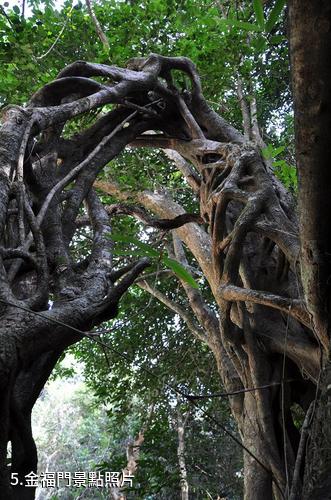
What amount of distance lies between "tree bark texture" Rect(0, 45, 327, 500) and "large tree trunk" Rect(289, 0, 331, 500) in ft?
0.26

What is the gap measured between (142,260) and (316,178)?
0.72 meters

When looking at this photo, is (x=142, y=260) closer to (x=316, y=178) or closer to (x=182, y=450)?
(x=316, y=178)

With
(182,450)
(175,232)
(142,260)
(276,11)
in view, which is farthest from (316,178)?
(182,450)

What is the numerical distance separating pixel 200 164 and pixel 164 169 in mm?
1820

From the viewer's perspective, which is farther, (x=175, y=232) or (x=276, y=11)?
(x=175, y=232)

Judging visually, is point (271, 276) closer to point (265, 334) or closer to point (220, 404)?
point (265, 334)

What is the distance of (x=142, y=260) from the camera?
69.9 inches

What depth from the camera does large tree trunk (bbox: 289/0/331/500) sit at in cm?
101

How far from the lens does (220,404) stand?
193 inches

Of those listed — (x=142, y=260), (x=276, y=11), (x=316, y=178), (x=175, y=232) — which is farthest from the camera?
(x=175, y=232)

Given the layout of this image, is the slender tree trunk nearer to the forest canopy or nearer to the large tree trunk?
the forest canopy

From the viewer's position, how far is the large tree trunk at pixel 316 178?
101 centimetres

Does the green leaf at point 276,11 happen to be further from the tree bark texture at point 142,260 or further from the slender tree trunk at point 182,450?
the slender tree trunk at point 182,450

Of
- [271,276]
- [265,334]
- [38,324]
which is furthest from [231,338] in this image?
[38,324]
